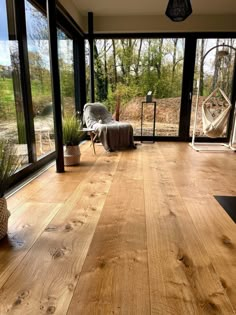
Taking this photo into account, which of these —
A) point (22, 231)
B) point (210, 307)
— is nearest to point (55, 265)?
point (22, 231)

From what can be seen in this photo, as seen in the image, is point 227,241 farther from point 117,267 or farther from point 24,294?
point 24,294

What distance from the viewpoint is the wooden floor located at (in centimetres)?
106

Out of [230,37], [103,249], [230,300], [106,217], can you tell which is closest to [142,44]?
[230,37]

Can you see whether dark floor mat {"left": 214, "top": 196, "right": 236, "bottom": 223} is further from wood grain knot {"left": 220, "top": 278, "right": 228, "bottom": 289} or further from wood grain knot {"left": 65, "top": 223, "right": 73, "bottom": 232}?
wood grain knot {"left": 65, "top": 223, "right": 73, "bottom": 232}

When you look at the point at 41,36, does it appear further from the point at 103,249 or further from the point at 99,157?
the point at 103,249

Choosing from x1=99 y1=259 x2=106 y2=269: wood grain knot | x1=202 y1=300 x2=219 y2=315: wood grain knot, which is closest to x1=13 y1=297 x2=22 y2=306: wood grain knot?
x1=99 y1=259 x2=106 y2=269: wood grain knot

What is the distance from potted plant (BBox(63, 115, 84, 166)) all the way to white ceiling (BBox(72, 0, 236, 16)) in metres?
2.18

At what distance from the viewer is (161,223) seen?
171cm

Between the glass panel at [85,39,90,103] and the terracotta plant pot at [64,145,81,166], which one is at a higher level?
the glass panel at [85,39,90,103]

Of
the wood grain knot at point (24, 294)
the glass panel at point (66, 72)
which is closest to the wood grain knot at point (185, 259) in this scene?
the wood grain knot at point (24, 294)

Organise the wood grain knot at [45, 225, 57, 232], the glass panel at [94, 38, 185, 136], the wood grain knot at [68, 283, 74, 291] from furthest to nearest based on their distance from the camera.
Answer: the glass panel at [94, 38, 185, 136]
the wood grain knot at [45, 225, 57, 232]
the wood grain knot at [68, 283, 74, 291]

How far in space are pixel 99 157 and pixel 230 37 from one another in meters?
3.37

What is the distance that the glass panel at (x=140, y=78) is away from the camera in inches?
180

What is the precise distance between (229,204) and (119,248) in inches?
44.9
